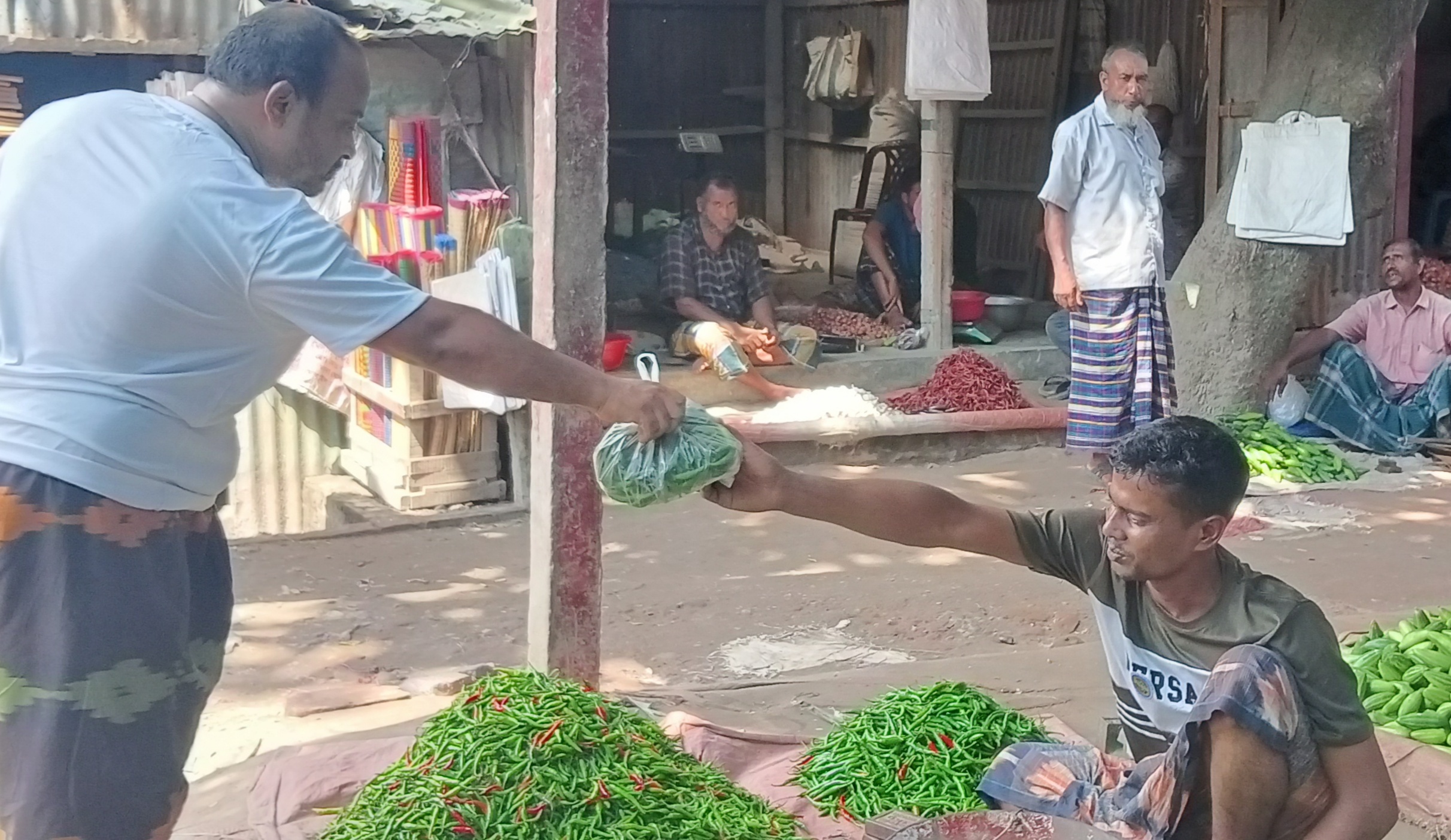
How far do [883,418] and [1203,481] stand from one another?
5429 mm

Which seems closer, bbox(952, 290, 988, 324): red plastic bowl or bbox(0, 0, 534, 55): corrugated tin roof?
bbox(0, 0, 534, 55): corrugated tin roof

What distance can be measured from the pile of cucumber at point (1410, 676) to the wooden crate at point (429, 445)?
169 inches

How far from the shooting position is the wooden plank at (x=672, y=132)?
14148 millimetres

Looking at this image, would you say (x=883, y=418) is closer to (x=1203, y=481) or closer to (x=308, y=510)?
(x=308, y=510)

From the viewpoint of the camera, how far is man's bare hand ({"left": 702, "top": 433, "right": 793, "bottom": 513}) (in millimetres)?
2961

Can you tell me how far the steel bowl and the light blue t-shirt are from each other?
7.90 m

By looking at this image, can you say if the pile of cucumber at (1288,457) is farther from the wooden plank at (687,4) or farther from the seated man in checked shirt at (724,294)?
the wooden plank at (687,4)

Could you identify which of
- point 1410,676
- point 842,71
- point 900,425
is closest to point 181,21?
point 900,425

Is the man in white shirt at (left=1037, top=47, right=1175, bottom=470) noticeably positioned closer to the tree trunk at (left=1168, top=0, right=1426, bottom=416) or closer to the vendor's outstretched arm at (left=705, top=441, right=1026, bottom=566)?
the tree trunk at (left=1168, top=0, right=1426, bottom=416)

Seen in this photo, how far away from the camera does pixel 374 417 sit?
7.91 metres

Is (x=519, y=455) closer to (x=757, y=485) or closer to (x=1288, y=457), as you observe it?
(x=1288, y=457)

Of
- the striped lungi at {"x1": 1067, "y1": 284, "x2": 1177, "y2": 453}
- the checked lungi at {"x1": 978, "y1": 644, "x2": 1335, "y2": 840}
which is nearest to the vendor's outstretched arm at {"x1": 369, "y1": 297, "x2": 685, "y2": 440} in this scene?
the checked lungi at {"x1": 978, "y1": 644, "x2": 1335, "y2": 840}

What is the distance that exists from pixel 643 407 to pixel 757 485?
29 cm

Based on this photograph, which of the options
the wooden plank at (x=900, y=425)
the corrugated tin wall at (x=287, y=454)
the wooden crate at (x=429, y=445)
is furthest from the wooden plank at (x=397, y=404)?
the wooden plank at (x=900, y=425)
